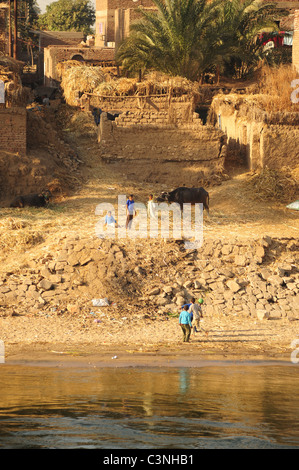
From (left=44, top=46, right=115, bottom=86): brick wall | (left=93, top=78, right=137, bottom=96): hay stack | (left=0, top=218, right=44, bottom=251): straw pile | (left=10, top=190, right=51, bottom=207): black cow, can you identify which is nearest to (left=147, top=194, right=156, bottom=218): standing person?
(left=0, top=218, right=44, bottom=251): straw pile

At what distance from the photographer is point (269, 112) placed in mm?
25031

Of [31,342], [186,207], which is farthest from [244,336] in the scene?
[186,207]

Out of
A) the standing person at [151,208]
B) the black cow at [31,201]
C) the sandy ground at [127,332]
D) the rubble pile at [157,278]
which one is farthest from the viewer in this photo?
the black cow at [31,201]

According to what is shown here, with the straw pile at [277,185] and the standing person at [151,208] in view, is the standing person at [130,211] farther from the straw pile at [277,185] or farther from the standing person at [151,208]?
the straw pile at [277,185]

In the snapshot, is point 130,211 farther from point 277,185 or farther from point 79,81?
point 79,81

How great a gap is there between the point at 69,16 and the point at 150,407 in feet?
180

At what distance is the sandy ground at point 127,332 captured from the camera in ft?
51.1

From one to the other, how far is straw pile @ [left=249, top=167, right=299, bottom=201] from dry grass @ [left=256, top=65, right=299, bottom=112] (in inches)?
116

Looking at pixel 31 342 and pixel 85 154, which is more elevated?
pixel 85 154

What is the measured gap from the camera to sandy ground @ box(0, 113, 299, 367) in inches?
614

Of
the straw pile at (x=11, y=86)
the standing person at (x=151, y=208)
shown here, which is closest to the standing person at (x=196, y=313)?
the standing person at (x=151, y=208)

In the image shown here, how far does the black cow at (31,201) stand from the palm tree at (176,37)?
494 inches

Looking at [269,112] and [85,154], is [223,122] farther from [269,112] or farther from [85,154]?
[85,154]

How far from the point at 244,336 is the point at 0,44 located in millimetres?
16235
